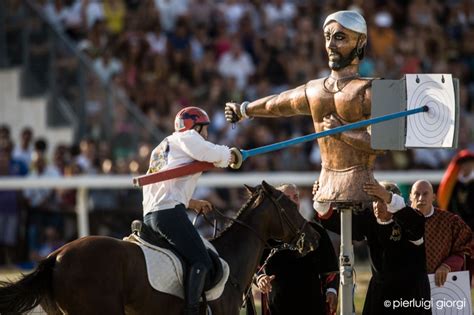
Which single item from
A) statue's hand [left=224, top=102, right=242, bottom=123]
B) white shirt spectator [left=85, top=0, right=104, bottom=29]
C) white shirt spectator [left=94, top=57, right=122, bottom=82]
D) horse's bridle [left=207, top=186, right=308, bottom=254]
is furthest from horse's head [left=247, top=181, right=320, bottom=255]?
white shirt spectator [left=85, top=0, right=104, bottom=29]

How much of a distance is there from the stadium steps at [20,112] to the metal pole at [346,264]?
369 inches

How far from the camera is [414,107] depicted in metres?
9.30

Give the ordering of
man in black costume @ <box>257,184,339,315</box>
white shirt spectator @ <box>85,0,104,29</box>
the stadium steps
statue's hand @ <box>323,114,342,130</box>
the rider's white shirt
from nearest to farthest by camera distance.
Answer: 1. the rider's white shirt
2. statue's hand @ <box>323,114,342,130</box>
3. man in black costume @ <box>257,184,339,315</box>
4. the stadium steps
5. white shirt spectator @ <box>85,0,104,29</box>

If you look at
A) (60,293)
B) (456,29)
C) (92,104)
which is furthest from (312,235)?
(456,29)

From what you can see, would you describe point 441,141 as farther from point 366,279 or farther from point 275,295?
point 366,279

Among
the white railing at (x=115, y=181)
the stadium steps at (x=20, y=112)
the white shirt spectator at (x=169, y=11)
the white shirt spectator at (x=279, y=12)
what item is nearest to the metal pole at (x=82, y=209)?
the white railing at (x=115, y=181)

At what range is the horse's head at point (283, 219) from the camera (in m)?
9.70

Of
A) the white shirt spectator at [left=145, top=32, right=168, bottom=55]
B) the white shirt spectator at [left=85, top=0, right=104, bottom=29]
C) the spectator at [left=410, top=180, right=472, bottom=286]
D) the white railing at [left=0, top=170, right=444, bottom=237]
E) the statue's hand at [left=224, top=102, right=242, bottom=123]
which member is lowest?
the spectator at [left=410, top=180, right=472, bottom=286]

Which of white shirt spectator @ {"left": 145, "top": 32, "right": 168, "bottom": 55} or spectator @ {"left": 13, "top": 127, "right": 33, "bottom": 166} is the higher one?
white shirt spectator @ {"left": 145, "top": 32, "right": 168, "bottom": 55}

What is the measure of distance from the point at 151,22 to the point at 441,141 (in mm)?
11516

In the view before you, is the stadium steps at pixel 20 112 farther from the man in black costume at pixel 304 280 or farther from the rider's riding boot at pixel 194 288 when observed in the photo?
the rider's riding boot at pixel 194 288

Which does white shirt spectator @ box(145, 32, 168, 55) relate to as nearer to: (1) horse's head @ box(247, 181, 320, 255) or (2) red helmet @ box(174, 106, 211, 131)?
(1) horse's head @ box(247, 181, 320, 255)

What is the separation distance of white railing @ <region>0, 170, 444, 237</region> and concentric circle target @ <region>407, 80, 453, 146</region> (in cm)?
718

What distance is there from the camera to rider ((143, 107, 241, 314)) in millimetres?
8922
